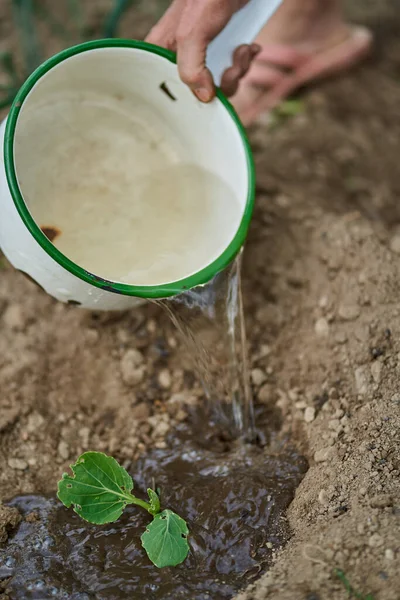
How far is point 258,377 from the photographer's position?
1717mm

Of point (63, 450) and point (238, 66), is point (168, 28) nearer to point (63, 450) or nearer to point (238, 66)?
point (238, 66)

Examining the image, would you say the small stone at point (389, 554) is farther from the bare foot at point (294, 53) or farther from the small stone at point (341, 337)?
the bare foot at point (294, 53)

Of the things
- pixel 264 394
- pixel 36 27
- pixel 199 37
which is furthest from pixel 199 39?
pixel 36 27

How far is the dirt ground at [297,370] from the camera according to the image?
4.20 feet

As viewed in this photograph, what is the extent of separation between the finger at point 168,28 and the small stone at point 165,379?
72cm

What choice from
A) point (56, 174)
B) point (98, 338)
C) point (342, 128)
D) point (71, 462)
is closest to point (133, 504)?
point (71, 462)

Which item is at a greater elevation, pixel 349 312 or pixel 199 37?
pixel 199 37

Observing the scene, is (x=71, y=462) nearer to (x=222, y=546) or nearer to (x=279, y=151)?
(x=222, y=546)

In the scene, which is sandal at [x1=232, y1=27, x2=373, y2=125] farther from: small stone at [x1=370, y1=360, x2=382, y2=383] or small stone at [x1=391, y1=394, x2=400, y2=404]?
small stone at [x1=391, y1=394, x2=400, y2=404]

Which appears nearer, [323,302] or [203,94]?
[203,94]

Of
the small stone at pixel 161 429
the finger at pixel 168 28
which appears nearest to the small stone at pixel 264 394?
the small stone at pixel 161 429

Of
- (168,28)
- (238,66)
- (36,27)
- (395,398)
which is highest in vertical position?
(168,28)

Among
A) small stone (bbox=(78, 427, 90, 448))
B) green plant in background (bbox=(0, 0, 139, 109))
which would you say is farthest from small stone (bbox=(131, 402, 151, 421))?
green plant in background (bbox=(0, 0, 139, 109))

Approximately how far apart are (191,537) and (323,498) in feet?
0.86
